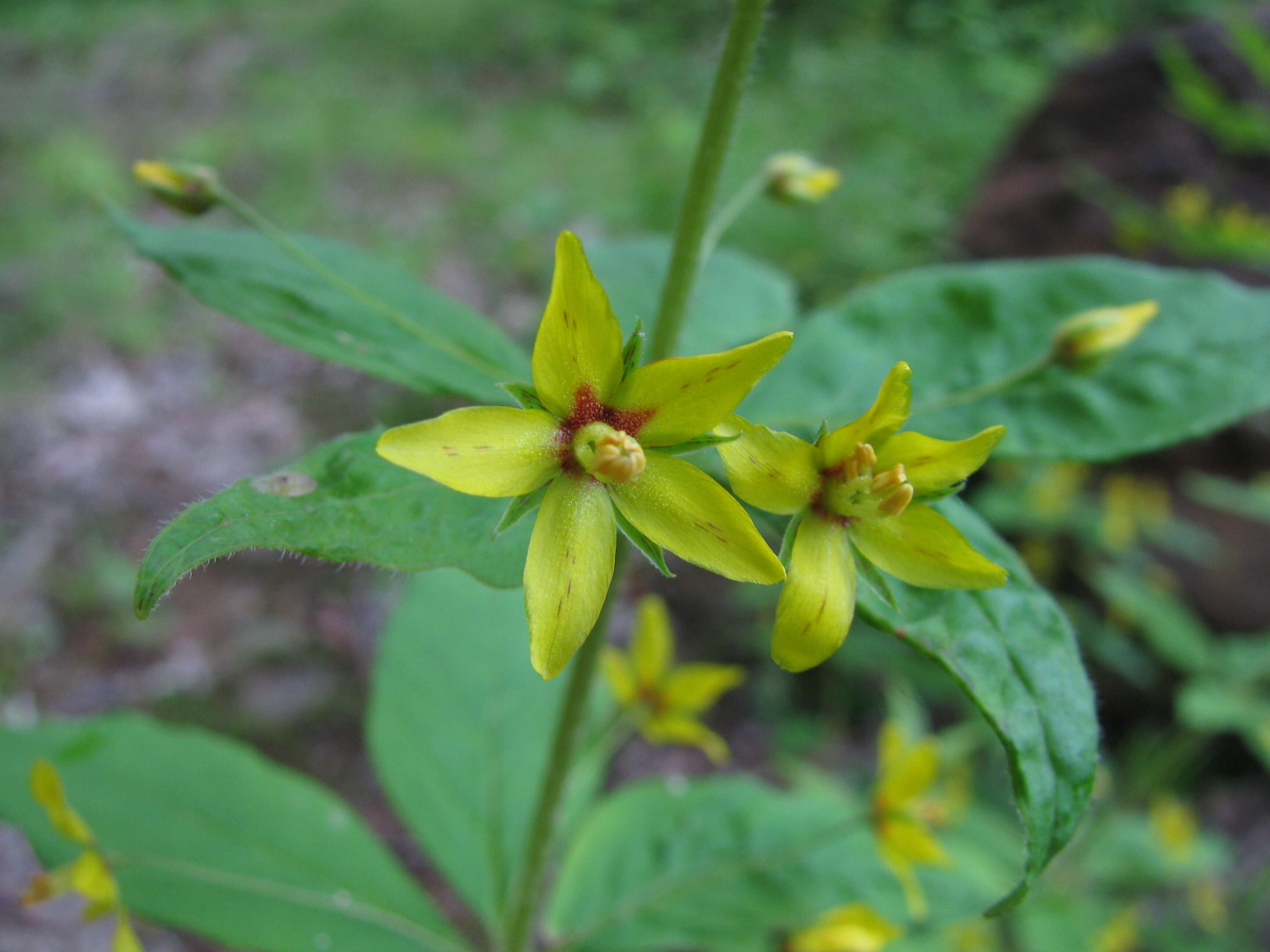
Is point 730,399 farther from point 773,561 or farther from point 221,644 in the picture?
point 221,644

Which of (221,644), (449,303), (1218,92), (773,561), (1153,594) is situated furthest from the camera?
(1218,92)

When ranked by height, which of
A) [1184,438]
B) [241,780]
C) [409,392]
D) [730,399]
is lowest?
[409,392]

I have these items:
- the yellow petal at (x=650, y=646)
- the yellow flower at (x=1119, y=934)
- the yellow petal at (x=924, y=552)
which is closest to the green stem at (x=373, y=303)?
the yellow petal at (x=924, y=552)

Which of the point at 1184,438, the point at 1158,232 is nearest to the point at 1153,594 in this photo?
the point at 1158,232

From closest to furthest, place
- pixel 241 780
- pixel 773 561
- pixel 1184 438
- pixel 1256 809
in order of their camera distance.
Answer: pixel 773 561 < pixel 1184 438 < pixel 241 780 < pixel 1256 809

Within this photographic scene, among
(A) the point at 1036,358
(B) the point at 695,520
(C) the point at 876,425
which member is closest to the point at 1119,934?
(A) the point at 1036,358

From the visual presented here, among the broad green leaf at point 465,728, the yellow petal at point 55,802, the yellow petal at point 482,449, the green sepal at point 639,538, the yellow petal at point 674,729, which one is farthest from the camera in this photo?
the yellow petal at point 674,729

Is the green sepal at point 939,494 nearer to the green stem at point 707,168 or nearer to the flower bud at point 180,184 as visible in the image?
the green stem at point 707,168
